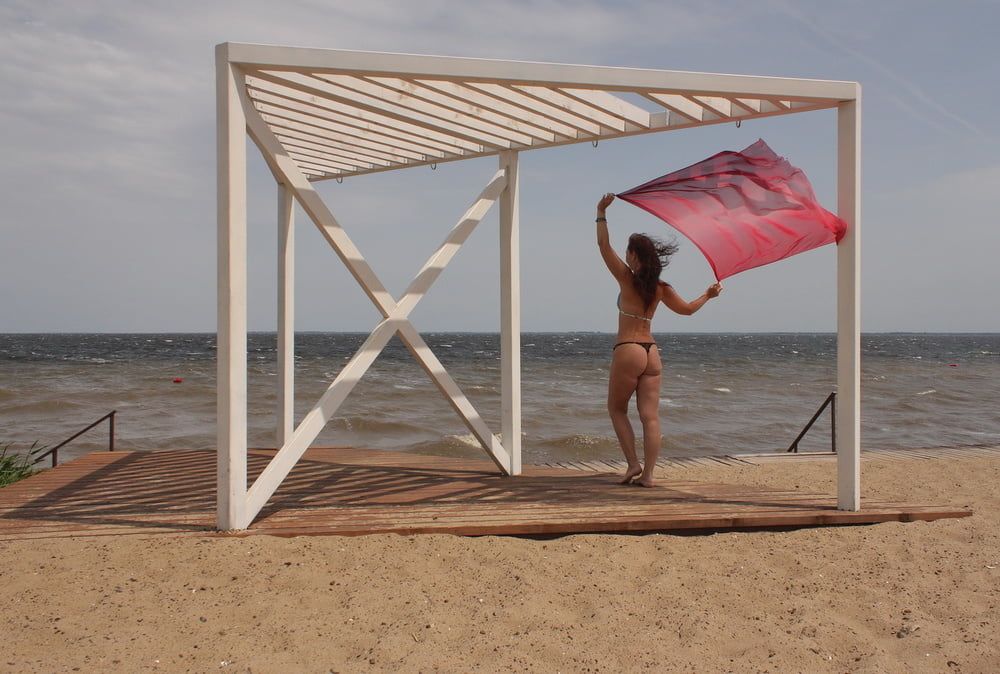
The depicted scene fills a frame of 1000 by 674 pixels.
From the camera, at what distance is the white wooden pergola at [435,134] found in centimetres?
408

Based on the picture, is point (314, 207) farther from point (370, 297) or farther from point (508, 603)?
point (508, 603)

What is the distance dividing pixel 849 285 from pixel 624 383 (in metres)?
1.57

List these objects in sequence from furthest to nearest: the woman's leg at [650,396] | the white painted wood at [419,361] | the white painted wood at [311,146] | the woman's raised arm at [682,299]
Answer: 1. the white painted wood at [311,146]
2. the woman's leg at [650,396]
3. the woman's raised arm at [682,299]
4. the white painted wood at [419,361]

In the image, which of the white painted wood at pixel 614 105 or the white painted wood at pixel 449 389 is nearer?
the white painted wood at pixel 614 105

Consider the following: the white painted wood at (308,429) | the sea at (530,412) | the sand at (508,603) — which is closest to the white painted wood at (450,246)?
the white painted wood at (308,429)

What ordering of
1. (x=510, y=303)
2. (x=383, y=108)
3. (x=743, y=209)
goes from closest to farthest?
(x=743, y=209), (x=383, y=108), (x=510, y=303)

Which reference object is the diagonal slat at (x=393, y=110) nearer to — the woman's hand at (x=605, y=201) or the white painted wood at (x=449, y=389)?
the woman's hand at (x=605, y=201)

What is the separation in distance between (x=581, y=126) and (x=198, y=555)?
3.80 m

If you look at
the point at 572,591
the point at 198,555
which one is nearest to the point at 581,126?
the point at 572,591

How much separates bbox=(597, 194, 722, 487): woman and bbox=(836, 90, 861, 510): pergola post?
1024mm

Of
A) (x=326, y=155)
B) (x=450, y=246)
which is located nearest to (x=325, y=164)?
(x=326, y=155)

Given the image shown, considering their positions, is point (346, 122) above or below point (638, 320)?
above

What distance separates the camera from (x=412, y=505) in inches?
193

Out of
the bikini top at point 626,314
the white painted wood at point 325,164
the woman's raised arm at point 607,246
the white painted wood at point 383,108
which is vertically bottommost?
the bikini top at point 626,314
